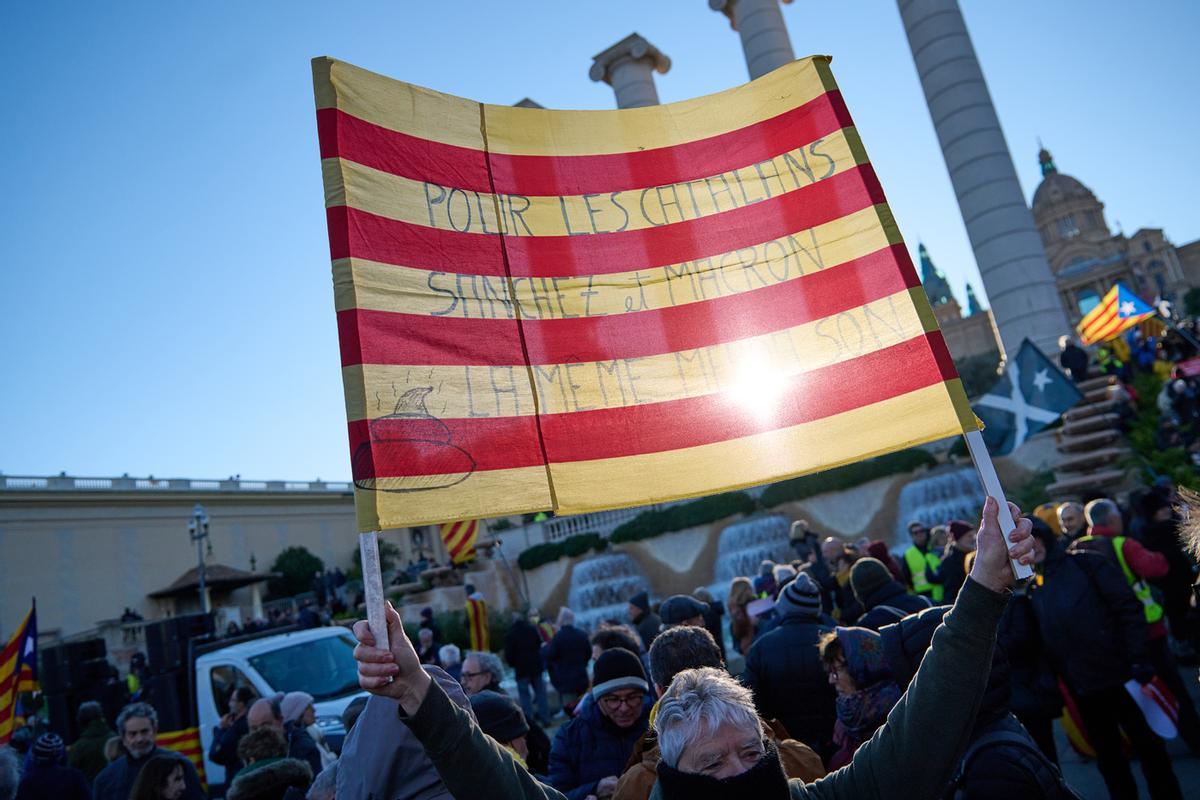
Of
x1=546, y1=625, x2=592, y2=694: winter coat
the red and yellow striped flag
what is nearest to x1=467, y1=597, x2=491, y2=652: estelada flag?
x1=546, y1=625, x2=592, y2=694: winter coat

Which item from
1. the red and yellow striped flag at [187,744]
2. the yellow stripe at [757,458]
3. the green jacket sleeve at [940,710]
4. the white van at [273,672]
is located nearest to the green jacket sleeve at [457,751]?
the green jacket sleeve at [940,710]

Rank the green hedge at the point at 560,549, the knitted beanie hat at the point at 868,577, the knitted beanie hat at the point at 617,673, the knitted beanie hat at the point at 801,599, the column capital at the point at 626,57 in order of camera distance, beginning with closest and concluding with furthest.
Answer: the knitted beanie hat at the point at 617,673 → the knitted beanie hat at the point at 801,599 → the knitted beanie hat at the point at 868,577 → the green hedge at the point at 560,549 → the column capital at the point at 626,57

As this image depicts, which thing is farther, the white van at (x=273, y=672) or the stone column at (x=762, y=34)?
the stone column at (x=762, y=34)

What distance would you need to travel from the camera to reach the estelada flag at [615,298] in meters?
2.77

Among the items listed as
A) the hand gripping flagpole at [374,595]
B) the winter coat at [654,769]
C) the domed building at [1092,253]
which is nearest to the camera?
the hand gripping flagpole at [374,595]

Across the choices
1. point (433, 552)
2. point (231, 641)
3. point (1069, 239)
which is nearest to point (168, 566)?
point (433, 552)

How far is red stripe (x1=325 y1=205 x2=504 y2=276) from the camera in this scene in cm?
276

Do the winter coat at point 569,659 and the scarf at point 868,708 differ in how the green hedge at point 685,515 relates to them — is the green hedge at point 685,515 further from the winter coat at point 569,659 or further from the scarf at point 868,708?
the scarf at point 868,708

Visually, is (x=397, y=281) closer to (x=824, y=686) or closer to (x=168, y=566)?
(x=824, y=686)

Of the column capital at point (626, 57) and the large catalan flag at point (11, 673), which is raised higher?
the column capital at point (626, 57)

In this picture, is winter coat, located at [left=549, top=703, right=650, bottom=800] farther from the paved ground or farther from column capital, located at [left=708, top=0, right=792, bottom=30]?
column capital, located at [left=708, top=0, right=792, bottom=30]

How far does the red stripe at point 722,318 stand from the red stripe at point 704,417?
230 mm

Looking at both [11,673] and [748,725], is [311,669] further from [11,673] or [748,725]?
[748,725]

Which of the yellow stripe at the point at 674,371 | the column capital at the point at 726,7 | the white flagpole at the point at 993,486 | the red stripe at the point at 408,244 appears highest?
the column capital at the point at 726,7
